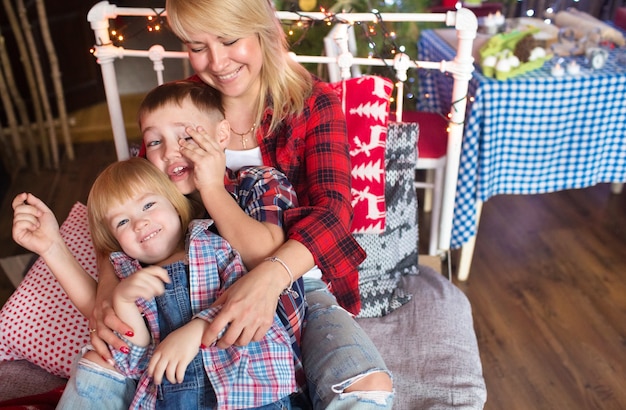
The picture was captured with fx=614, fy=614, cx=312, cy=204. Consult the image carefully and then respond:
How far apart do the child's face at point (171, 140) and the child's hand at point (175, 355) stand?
0.36 meters

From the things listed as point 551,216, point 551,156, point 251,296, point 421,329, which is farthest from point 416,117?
point 251,296

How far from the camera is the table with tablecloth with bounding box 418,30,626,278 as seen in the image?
7.14 ft

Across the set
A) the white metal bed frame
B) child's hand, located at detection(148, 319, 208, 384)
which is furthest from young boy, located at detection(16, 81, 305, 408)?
the white metal bed frame

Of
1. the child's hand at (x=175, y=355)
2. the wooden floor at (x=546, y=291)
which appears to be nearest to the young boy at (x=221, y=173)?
the child's hand at (x=175, y=355)

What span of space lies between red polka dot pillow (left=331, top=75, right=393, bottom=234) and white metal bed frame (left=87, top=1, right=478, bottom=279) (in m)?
0.15

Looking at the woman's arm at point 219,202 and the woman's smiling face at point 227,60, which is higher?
the woman's smiling face at point 227,60

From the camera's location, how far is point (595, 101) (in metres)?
2.25

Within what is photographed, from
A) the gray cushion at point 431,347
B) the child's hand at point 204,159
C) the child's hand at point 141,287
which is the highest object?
the child's hand at point 204,159

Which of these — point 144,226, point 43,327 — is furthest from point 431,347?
point 43,327

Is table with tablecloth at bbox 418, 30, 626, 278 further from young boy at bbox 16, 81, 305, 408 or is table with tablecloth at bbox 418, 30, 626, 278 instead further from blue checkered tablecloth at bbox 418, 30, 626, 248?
young boy at bbox 16, 81, 305, 408

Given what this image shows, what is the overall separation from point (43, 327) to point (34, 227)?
34 cm

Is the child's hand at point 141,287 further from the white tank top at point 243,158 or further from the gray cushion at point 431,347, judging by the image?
the gray cushion at point 431,347

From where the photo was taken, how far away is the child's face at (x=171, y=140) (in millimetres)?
1341

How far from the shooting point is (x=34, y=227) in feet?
4.15
